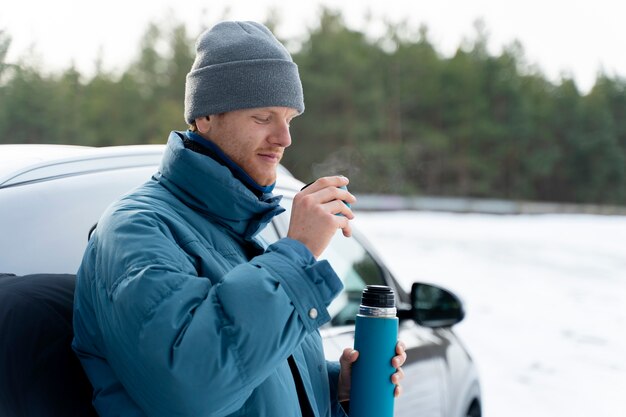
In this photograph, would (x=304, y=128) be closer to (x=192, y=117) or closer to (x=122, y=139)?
(x=122, y=139)

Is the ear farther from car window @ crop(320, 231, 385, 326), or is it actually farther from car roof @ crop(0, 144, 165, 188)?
car window @ crop(320, 231, 385, 326)

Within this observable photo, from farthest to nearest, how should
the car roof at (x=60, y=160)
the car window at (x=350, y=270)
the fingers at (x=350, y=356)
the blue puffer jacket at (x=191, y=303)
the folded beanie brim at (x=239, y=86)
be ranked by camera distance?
the car window at (x=350, y=270) → the car roof at (x=60, y=160) → the fingers at (x=350, y=356) → the folded beanie brim at (x=239, y=86) → the blue puffer jacket at (x=191, y=303)

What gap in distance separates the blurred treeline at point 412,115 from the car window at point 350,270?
49.8m

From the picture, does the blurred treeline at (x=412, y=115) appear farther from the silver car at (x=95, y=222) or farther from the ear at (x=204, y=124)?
the ear at (x=204, y=124)

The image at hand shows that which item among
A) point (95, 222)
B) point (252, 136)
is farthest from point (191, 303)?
point (95, 222)

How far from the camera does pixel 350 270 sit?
354 centimetres

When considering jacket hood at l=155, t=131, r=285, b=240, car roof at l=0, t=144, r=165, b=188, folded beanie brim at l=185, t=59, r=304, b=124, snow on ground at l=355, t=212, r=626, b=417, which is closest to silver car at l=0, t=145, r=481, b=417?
car roof at l=0, t=144, r=165, b=188

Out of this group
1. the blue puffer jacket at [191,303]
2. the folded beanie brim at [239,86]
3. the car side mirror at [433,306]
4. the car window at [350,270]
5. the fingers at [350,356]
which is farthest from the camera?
the car window at [350,270]

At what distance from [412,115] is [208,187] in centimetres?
6376

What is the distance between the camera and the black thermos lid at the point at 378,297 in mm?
1927

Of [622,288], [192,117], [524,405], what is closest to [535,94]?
[622,288]

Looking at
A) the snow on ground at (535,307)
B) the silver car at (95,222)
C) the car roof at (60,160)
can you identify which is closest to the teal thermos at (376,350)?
the silver car at (95,222)

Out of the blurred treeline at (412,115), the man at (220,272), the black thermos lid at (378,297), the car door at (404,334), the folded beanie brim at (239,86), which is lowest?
the blurred treeline at (412,115)

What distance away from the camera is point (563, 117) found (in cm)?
6762
